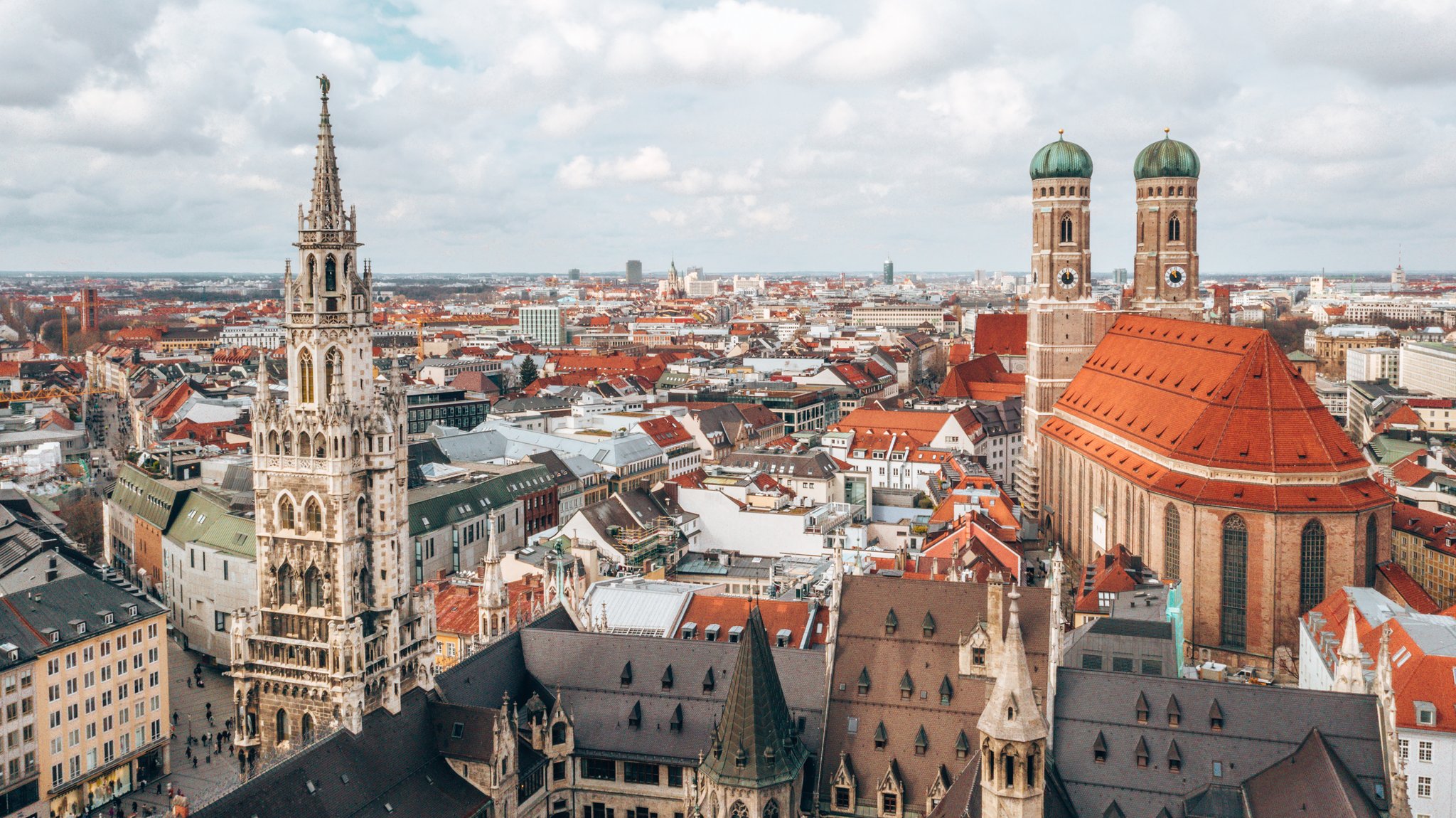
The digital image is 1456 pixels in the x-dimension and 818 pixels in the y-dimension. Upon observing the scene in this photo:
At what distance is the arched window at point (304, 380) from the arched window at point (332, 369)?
655 mm

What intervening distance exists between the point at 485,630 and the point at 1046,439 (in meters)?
82.7

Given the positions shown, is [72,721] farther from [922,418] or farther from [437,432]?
[922,418]

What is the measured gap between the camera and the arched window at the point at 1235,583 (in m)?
89.9

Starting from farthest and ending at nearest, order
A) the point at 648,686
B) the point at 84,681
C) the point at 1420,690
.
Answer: the point at 84,681 < the point at 1420,690 < the point at 648,686

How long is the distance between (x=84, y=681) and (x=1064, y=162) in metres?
105

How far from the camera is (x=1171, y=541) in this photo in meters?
Answer: 95.4

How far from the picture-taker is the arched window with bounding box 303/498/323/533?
171 ft

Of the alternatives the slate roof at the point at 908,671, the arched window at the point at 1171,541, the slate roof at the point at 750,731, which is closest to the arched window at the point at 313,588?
the slate roof at the point at 750,731

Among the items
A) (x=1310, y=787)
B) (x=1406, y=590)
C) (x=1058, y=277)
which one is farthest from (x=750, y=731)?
(x=1058, y=277)

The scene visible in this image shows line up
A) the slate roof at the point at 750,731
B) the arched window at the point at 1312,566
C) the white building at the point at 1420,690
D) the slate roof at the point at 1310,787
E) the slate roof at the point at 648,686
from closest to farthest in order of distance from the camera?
1. the slate roof at the point at 1310,787
2. the slate roof at the point at 750,731
3. the white building at the point at 1420,690
4. the slate roof at the point at 648,686
5. the arched window at the point at 1312,566

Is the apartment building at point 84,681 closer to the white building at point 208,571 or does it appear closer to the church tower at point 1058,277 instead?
the white building at point 208,571

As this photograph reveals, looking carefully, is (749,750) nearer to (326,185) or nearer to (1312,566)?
(326,185)

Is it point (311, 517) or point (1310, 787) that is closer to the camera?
point (1310, 787)

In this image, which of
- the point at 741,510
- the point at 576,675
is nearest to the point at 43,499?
the point at 741,510
